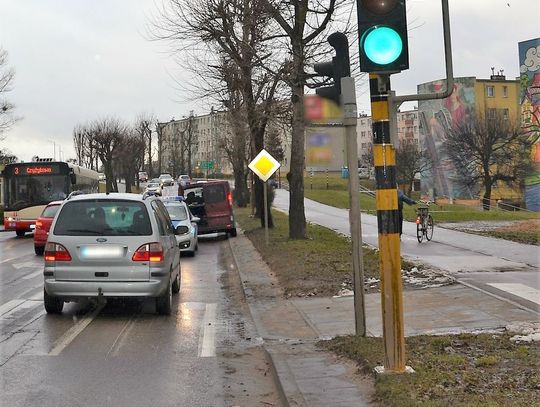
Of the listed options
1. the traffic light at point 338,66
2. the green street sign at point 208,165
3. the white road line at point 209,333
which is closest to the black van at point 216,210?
the white road line at point 209,333

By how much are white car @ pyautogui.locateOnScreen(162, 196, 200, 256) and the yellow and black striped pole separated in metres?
12.8

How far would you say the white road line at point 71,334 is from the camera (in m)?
6.92

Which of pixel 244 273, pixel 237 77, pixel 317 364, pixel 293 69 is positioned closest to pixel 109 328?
pixel 317 364

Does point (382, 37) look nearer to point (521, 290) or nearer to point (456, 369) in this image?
point (456, 369)

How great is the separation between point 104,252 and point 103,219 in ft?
1.71

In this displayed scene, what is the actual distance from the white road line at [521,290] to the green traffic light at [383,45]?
5381 mm

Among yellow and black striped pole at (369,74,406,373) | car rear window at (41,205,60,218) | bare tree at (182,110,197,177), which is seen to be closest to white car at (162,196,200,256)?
car rear window at (41,205,60,218)

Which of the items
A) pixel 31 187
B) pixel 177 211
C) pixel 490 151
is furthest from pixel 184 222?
pixel 490 151

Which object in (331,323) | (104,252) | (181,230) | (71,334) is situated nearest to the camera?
(71,334)

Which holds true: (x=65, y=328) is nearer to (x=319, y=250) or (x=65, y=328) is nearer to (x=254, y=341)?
(x=254, y=341)

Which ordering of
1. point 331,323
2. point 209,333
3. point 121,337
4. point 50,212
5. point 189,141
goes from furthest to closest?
point 189,141 < point 50,212 < point 331,323 < point 209,333 < point 121,337

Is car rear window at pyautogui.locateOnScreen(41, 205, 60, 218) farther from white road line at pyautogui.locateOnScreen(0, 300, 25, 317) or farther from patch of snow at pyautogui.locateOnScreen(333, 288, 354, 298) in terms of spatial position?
patch of snow at pyautogui.locateOnScreen(333, 288, 354, 298)

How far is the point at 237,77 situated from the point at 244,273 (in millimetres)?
9909

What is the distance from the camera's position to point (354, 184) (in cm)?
668
